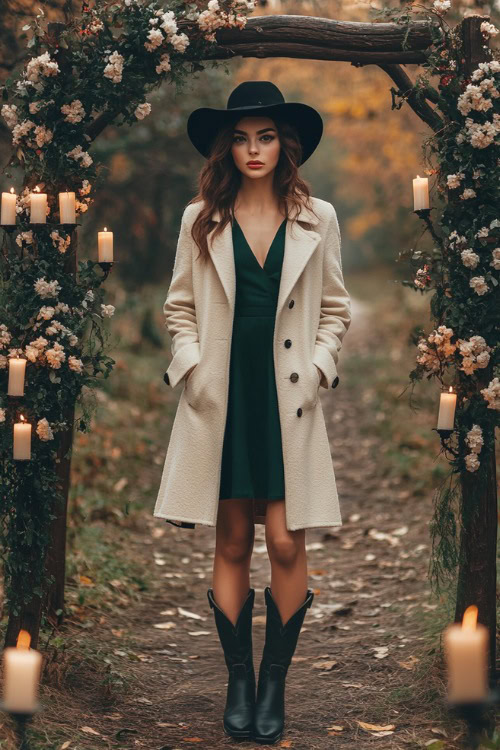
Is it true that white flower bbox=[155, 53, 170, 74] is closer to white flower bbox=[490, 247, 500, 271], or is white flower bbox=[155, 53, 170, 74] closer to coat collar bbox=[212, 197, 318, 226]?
coat collar bbox=[212, 197, 318, 226]

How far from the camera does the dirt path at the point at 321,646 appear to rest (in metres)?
3.98

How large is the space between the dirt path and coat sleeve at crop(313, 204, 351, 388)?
139 cm

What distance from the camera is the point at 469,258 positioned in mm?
3980

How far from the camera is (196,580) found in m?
6.15

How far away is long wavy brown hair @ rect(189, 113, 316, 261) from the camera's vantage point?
4.00 metres

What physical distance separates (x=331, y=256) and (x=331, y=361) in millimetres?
439

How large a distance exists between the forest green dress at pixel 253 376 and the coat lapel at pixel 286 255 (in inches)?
1.9

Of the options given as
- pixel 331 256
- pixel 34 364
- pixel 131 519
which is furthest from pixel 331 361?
pixel 131 519

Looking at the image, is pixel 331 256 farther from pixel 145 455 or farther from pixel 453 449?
pixel 145 455

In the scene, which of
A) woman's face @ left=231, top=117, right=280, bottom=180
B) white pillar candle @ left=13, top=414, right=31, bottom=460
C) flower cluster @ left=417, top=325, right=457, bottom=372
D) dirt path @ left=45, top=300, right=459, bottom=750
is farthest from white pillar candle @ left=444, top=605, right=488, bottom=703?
woman's face @ left=231, top=117, right=280, bottom=180

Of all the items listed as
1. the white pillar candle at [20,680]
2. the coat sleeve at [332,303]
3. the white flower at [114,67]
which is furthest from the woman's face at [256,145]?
the white pillar candle at [20,680]

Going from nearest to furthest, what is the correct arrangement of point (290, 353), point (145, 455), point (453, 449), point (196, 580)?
point (290, 353)
point (453, 449)
point (196, 580)
point (145, 455)

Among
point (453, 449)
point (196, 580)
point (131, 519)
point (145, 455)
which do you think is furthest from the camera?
point (145, 455)

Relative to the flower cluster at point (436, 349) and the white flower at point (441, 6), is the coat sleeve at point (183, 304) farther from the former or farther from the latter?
the white flower at point (441, 6)
